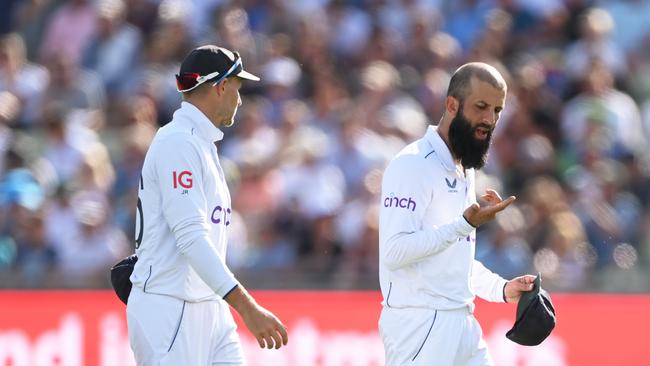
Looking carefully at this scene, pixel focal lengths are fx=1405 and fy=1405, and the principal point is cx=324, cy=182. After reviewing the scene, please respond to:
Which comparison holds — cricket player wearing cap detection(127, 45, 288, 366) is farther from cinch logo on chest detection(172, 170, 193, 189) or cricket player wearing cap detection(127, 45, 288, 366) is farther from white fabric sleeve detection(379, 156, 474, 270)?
white fabric sleeve detection(379, 156, 474, 270)

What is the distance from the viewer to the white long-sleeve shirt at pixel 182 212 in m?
6.12

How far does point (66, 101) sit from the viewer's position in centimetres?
1352

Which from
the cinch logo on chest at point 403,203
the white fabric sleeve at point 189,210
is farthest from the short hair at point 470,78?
the white fabric sleeve at point 189,210

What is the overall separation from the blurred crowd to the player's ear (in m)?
4.07

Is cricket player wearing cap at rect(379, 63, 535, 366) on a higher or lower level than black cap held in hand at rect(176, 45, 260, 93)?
lower

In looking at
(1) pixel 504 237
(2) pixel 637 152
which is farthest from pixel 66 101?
(2) pixel 637 152

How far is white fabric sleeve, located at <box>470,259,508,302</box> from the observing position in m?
7.00

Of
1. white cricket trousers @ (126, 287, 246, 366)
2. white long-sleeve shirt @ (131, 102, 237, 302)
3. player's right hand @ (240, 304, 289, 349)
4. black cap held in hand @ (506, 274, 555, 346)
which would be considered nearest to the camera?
player's right hand @ (240, 304, 289, 349)

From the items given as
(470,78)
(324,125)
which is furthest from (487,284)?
(324,125)

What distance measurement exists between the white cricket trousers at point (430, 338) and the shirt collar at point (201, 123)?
3.91 ft

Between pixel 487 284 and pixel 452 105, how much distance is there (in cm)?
96

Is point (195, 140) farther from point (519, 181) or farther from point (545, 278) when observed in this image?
point (519, 181)

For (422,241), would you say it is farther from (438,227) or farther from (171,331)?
(171,331)

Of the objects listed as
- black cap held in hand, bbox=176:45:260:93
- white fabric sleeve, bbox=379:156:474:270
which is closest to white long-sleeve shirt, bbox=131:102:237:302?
black cap held in hand, bbox=176:45:260:93
